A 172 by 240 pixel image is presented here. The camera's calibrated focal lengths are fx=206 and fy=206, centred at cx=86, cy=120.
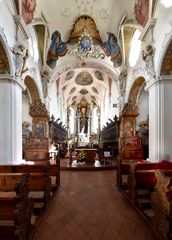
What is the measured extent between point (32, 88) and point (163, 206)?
8457 mm

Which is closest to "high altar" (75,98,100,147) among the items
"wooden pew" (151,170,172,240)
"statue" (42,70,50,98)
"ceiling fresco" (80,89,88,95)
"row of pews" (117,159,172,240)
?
"ceiling fresco" (80,89,88,95)

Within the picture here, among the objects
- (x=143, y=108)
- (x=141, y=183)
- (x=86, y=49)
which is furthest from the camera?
(x=143, y=108)

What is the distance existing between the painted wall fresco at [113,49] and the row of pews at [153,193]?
22.4 ft

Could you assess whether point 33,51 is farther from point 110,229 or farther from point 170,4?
point 110,229

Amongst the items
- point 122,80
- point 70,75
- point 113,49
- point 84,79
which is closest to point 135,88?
point 122,80

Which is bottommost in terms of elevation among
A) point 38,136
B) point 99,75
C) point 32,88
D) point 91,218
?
point 91,218

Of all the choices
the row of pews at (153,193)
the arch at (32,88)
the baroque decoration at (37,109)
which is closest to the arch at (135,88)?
the baroque decoration at (37,109)

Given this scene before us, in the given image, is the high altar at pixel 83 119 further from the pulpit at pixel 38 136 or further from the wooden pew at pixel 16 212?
the wooden pew at pixel 16 212

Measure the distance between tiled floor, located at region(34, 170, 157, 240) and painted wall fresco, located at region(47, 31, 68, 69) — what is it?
24.7 ft

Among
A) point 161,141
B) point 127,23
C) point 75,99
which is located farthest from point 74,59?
point 75,99

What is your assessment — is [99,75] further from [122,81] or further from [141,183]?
[141,183]

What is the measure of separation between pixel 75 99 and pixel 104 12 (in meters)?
14.9

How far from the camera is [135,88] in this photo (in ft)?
32.1

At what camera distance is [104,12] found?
9562 millimetres
